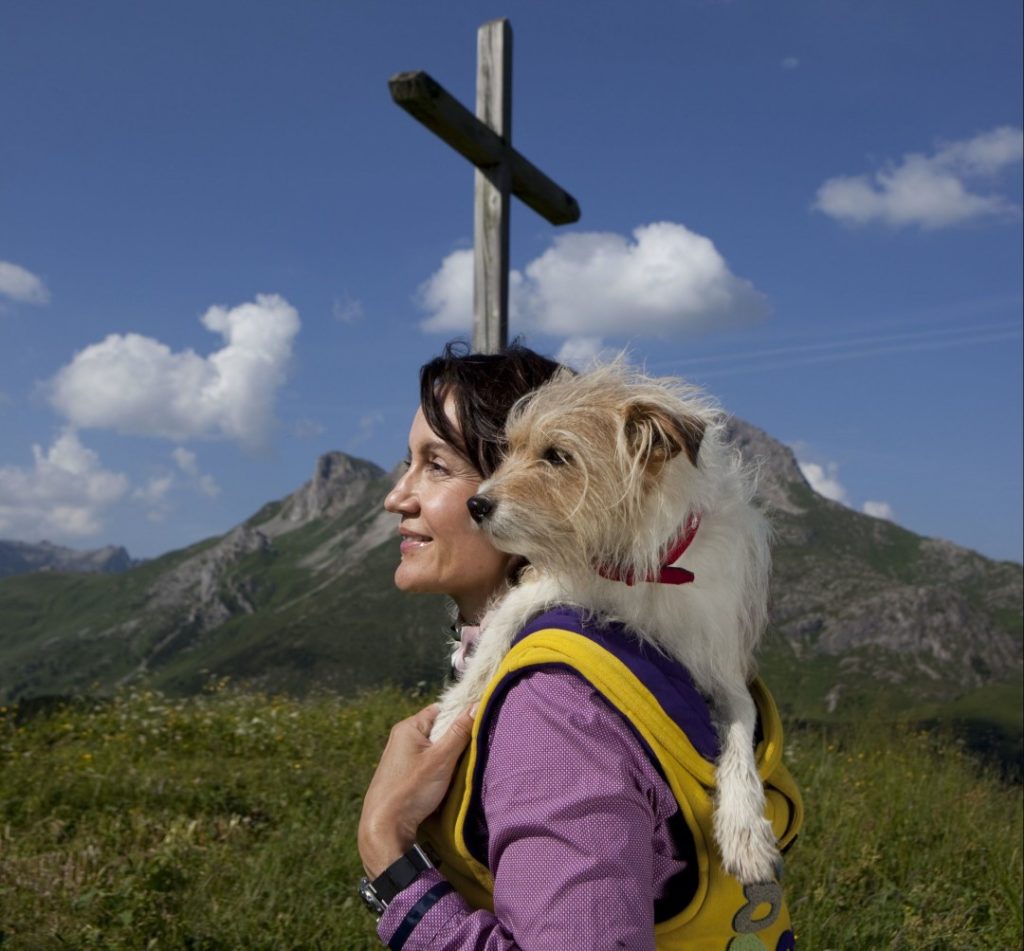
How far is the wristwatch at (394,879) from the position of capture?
188cm

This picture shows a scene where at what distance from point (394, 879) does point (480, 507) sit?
86 centimetres

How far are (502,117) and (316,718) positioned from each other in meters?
5.78

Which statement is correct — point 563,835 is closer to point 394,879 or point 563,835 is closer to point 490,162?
point 394,879

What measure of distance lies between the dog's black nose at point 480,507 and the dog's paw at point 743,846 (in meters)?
0.87

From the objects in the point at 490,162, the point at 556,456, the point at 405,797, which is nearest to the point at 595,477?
the point at 556,456

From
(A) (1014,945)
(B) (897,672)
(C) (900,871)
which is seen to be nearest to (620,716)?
(A) (1014,945)

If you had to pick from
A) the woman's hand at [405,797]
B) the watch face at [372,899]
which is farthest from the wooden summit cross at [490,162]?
the watch face at [372,899]

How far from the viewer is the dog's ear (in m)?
2.25

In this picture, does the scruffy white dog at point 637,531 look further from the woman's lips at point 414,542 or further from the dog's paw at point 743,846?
the woman's lips at point 414,542

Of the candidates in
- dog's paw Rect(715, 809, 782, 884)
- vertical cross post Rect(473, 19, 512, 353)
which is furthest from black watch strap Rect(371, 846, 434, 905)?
vertical cross post Rect(473, 19, 512, 353)

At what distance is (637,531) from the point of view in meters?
2.27

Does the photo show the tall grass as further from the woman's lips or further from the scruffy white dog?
the scruffy white dog

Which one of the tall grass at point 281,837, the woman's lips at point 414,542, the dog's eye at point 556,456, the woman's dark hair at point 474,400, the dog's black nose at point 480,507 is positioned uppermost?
the woman's dark hair at point 474,400

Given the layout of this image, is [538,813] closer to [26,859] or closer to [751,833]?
[751,833]
